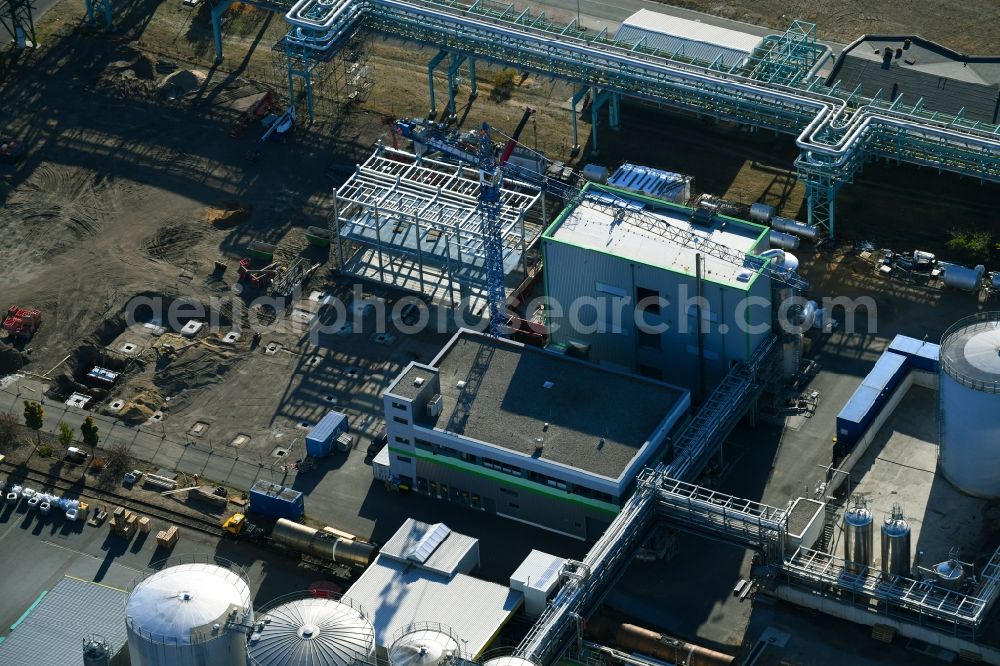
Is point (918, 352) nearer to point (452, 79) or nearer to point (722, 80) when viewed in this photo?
point (722, 80)

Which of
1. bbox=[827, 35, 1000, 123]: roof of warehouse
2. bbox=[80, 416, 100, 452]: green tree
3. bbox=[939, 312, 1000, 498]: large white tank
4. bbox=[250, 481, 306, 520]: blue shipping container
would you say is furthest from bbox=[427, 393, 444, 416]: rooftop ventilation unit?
bbox=[827, 35, 1000, 123]: roof of warehouse

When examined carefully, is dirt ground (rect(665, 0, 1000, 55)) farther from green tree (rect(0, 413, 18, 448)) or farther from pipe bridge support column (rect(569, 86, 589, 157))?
green tree (rect(0, 413, 18, 448))

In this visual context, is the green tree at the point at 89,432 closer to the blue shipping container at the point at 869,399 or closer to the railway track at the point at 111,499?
the railway track at the point at 111,499

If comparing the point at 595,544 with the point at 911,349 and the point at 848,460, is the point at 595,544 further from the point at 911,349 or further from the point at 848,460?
the point at 911,349

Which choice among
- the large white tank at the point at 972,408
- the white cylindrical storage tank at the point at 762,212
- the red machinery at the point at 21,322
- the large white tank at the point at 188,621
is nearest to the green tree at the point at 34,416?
the red machinery at the point at 21,322

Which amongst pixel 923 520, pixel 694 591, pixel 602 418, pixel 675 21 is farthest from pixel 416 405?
pixel 675 21
